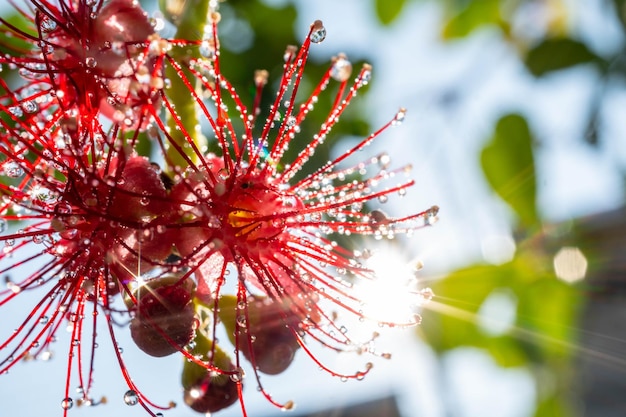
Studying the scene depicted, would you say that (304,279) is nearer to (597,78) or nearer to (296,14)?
(296,14)

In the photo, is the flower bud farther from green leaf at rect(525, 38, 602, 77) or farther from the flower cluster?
green leaf at rect(525, 38, 602, 77)

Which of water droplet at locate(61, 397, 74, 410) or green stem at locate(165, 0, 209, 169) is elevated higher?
green stem at locate(165, 0, 209, 169)

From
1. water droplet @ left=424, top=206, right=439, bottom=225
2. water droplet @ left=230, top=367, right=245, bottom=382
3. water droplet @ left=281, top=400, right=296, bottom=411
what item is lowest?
water droplet @ left=281, top=400, right=296, bottom=411

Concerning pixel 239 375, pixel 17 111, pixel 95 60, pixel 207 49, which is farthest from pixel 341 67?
pixel 17 111

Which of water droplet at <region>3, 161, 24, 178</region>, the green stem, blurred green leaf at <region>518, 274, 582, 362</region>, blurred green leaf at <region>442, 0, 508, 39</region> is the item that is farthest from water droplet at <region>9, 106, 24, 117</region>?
blurred green leaf at <region>518, 274, 582, 362</region>

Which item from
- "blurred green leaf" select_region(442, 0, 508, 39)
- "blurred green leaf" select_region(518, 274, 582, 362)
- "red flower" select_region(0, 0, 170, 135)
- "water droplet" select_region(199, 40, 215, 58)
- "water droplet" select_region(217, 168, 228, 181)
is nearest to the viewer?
"red flower" select_region(0, 0, 170, 135)

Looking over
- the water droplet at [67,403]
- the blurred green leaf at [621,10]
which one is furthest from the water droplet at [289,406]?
the blurred green leaf at [621,10]
